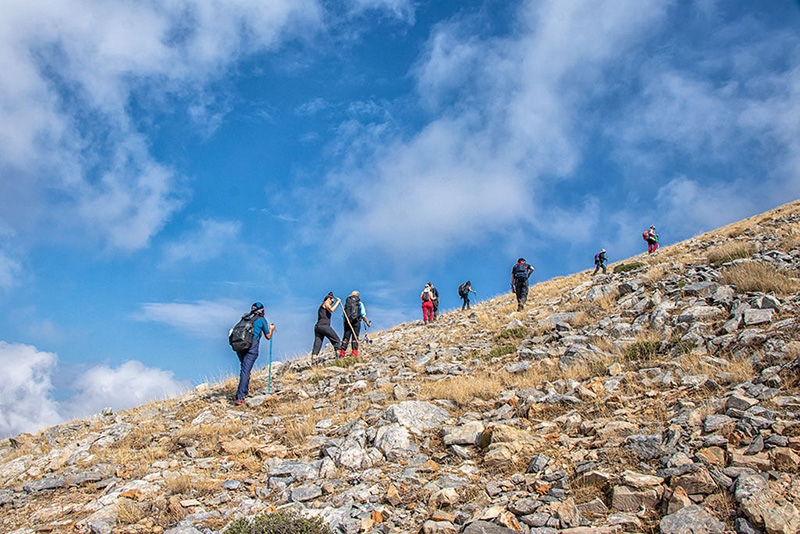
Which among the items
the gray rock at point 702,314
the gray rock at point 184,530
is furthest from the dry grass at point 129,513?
the gray rock at point 702,314

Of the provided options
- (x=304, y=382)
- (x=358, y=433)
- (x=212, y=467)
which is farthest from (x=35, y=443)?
(x=358, y=433)

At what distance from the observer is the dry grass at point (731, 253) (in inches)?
565

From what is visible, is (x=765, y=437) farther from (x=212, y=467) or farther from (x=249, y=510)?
(x=212, y=467)

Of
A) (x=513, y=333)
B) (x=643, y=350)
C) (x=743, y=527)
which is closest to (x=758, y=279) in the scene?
(x=643, y=350)

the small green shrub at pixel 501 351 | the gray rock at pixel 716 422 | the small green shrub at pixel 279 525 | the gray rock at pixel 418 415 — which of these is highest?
the small green shrub at pixel 501 351

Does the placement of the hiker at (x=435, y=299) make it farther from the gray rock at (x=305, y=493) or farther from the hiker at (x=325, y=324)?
the gray rock at (x=305, y=493)

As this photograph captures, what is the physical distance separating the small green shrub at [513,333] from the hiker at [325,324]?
5.81m

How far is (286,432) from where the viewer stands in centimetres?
889

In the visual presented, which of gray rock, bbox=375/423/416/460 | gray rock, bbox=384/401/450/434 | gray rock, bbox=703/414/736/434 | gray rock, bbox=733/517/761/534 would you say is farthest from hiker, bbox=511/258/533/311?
gray rock, bbox=733/517/761/534

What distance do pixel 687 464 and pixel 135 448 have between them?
9617mm

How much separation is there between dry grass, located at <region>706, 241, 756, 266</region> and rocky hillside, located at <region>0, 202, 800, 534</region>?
1.62 metres

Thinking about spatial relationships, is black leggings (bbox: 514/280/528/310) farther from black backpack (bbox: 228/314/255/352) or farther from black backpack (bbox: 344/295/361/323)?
black backpack (bbox: 228/314/255/352)

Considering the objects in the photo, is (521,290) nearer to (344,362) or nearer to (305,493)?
(344,362)

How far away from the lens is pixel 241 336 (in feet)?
39.8
